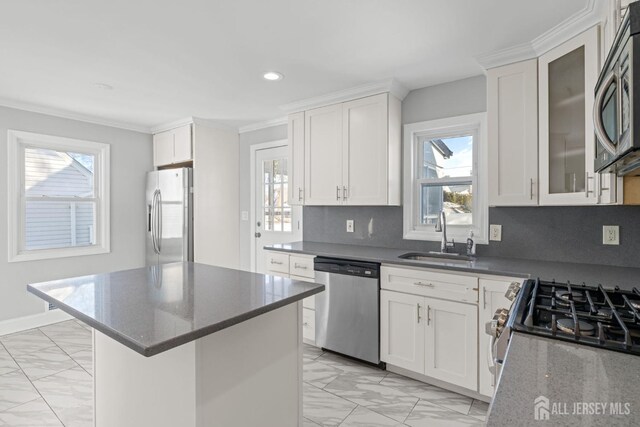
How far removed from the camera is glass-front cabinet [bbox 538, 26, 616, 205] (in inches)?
73.2

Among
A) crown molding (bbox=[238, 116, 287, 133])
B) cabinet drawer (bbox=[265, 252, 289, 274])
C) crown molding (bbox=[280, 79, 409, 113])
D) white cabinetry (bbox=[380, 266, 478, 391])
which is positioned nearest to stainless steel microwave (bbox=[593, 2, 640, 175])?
white cabinetry (bbox=[380, 266, 478, 391])

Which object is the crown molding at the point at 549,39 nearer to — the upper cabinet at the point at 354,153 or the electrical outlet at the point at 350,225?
the upper cabinet at the point at 354,153

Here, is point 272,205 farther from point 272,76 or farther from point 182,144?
point 272,76

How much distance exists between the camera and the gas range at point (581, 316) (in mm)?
876

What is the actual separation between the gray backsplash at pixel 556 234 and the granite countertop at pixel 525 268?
77 millimetres

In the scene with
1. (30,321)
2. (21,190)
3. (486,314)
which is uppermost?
(21,190)

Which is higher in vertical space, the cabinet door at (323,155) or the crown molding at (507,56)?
the crown molding at (507,56)

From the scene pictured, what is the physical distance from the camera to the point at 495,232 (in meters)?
2.65

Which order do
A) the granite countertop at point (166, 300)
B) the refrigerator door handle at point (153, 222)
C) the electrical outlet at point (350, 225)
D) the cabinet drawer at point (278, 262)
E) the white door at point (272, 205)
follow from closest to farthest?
1. the granite countertop at point (166, 300)
2. the cabinet drawer at point (278, 262)
3. the electrical outlet at point (350, 225)
4. the white door at point (272, 205)
5. the refrigerator door handle at point (153, 222)

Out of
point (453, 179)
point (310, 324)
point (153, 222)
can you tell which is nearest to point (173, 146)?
point (153, 222)

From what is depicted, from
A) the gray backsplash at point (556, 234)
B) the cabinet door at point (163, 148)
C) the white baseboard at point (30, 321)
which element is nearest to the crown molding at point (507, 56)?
the gray backsplash at point (556, 234)

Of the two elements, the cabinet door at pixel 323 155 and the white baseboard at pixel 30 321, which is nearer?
the cabinet door at pixel 323 155

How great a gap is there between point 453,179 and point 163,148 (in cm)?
364

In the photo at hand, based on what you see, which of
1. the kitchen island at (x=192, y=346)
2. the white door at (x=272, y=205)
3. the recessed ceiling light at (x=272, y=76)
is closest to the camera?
the kitchen island at (x=192, y=346)
